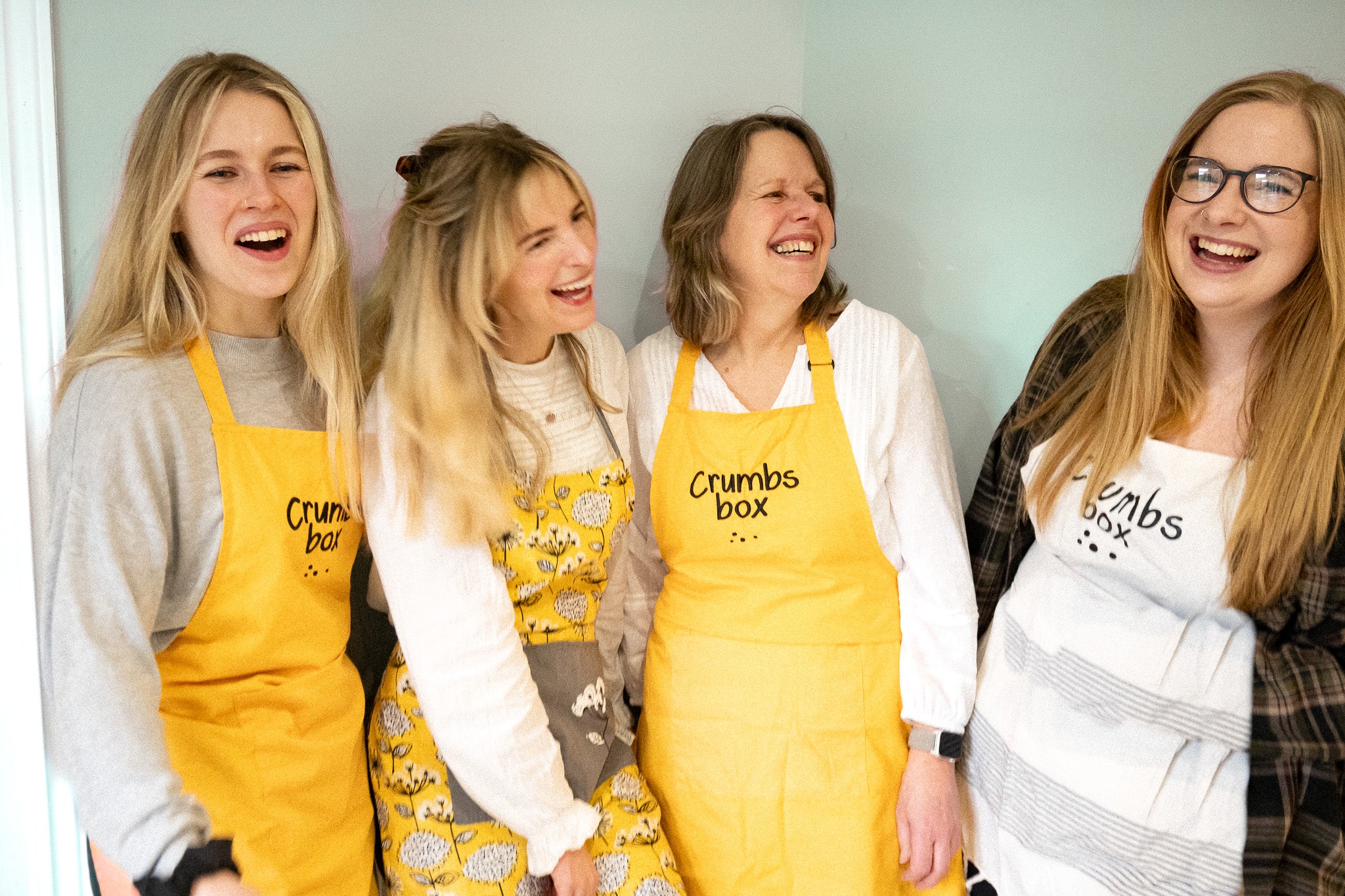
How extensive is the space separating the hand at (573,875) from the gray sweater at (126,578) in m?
0.48

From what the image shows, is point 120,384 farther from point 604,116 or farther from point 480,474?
point 604,116

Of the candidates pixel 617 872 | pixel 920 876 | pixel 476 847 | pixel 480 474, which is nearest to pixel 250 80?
pixel 480 474

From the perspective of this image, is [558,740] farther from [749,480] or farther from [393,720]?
[749,480]

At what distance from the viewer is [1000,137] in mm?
1782

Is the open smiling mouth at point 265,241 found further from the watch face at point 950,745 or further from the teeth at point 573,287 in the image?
the watch face at point 950,745

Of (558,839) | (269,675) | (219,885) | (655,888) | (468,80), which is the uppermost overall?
(468,80)

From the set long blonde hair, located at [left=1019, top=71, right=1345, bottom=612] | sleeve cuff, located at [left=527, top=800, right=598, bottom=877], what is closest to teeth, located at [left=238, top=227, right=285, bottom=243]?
sleeve cuff, located at [left=527, top=800, right=598, bottom=877]

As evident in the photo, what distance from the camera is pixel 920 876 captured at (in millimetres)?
1510

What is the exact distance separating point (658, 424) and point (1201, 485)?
80 cm

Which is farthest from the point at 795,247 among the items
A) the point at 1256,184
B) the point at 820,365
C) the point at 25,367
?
the point at 25,367

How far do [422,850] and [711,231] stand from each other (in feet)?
3.44

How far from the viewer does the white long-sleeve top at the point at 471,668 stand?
4.28 feet

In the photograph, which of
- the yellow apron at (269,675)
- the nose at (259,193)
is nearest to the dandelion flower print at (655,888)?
the yellow apron at (269,675)

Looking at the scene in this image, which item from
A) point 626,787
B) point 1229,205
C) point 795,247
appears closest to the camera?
point 1229,205
